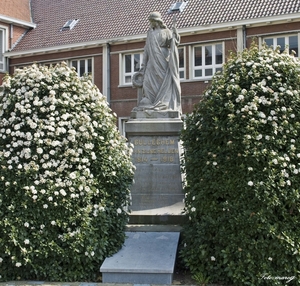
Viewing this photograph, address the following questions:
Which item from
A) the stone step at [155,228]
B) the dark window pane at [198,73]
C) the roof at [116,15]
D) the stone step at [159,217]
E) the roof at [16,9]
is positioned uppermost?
→ the roof at [16,9]

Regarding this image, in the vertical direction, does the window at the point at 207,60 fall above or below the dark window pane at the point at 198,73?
above

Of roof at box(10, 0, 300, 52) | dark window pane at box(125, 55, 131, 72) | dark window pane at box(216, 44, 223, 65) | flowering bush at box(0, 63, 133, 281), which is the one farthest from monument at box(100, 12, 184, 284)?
dark window pane at box(125, 55, 131, 72)

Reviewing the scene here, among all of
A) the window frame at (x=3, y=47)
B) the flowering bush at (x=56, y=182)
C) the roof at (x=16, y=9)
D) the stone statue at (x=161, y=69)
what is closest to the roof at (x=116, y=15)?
the roof at (x=16, y=9)

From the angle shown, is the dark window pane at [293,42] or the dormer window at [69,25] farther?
the dormer window at [69,25]

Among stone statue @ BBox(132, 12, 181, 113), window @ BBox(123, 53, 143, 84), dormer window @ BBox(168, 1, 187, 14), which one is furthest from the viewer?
window @ BBox(123, 53, 143, 84)

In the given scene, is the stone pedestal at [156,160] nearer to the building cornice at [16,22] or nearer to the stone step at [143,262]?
the stone step at [143,262]

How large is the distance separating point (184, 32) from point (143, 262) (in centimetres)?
1864

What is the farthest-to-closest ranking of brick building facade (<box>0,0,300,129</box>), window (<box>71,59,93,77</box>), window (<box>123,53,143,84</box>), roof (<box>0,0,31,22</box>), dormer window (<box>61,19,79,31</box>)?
roof (<box>0,0,31,22</box>)
dormer window (<box>61,19,79,31</box>)
window (<box>71,59,93,77</box>)
window (<box>123,53,143,84</box>)
brick building facade (<box>0,0,300,129</box>)

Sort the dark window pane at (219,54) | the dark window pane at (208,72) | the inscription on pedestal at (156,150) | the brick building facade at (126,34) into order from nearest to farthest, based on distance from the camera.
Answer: the inscription on pedestal at (156,150) < the brick building facade at (126,34) < the dark window pane at (219,54) < the dark window pane at (208,72)

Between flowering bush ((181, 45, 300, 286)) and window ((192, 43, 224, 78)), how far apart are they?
16.6 meters

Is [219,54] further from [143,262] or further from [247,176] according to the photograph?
[143,262]

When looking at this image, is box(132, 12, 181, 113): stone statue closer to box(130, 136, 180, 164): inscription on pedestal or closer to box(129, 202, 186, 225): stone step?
box(130, 136, 180, 164): inscription on pedestal

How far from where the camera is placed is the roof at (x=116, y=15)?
72.5 feet

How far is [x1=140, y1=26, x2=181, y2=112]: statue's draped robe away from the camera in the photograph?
8.77 m
